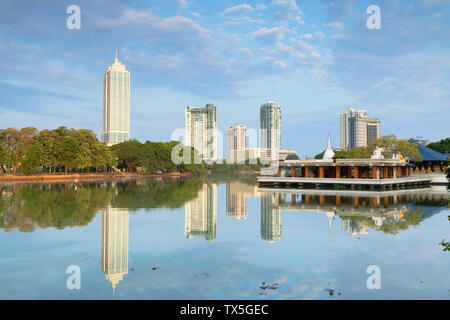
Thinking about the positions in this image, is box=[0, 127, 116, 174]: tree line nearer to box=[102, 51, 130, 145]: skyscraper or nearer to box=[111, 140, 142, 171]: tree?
box=[111, 140, 142, 171]: tree

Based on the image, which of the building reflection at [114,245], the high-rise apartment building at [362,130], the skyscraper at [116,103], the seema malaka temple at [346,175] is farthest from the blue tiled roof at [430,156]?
the skyscraper at [116,103]

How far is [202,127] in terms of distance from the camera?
17675cm

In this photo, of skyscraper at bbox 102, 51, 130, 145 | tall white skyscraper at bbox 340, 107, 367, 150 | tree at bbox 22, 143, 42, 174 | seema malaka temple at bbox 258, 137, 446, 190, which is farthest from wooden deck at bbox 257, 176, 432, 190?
skyscraper at bbox 102, 51, 130, 145

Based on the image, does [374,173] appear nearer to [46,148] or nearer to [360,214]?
[360,214]

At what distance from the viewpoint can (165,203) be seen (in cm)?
2870

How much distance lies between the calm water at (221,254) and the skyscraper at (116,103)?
173213 mm

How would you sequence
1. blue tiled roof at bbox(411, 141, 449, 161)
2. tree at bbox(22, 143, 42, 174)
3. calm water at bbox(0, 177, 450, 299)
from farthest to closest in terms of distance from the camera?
tree at bbox(22, 143, 42, 174), blue tiled roof at bbox(411, 141, 449, 161), calm water at bbox(0, 177, 450, 299)

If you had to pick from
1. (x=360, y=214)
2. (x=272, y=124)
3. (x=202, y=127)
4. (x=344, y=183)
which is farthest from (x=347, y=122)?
(x=360, y=214)

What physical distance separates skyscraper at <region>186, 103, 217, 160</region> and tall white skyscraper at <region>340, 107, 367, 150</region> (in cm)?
6257

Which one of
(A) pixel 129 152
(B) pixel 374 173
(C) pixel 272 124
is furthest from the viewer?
(C) pixel 272 124

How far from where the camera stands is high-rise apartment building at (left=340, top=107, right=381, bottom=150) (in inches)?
6363

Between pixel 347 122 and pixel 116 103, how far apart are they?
11774cm

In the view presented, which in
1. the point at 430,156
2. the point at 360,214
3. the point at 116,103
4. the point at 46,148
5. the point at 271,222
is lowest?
the point at 271,222
